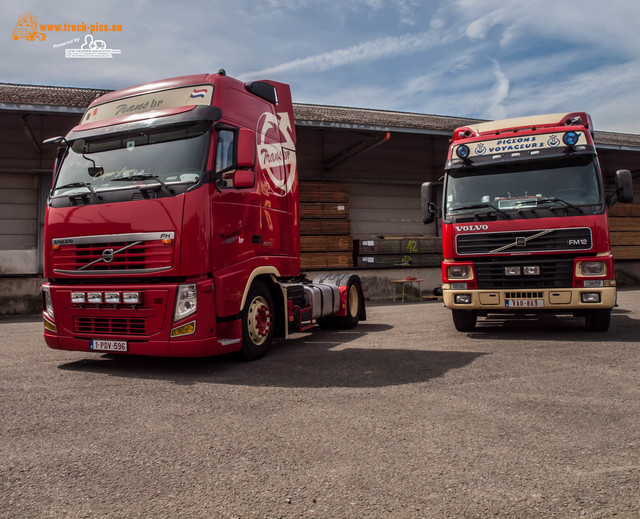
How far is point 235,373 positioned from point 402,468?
3.07m

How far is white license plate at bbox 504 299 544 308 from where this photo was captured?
25.0ft

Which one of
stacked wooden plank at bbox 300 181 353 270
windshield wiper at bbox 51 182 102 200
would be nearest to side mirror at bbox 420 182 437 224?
windshield wiper at bbox 51 182 102 200

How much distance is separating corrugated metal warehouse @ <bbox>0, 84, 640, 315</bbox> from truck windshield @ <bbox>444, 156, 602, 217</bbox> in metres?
8.70

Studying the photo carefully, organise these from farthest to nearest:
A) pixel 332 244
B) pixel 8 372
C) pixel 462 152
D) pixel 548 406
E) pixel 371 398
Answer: pixel 332 244 < pixel 462 152 < pixel 8 372 < pixel 371 398 < pixel 548 406

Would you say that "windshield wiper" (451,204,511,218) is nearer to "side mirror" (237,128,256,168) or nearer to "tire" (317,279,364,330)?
"tire" (317,279,364,330)

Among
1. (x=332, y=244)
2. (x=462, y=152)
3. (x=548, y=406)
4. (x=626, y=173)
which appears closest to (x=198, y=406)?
(x=548, y=406)

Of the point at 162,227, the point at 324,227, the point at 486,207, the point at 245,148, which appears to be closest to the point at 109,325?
the point at 162,227

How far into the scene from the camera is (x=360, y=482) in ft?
9.04

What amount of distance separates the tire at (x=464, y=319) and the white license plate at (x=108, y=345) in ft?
16.7

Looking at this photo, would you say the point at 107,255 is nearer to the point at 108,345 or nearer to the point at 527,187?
the point at 108,345

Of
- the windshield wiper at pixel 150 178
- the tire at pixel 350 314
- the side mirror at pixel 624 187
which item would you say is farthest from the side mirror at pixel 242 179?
the side mirror at pixel 624 187

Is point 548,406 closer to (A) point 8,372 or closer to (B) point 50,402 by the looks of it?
(B) point 50,402

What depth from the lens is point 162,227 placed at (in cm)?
542

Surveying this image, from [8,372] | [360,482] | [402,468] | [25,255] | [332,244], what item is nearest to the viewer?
[360,482]
